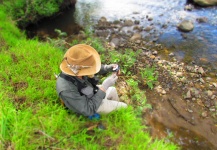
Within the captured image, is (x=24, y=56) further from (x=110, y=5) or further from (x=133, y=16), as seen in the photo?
(x=110, y=5)

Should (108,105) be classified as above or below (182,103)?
above

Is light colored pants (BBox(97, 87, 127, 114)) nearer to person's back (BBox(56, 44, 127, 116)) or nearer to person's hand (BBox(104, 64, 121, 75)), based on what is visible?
person's back (BBox(56, 44, 127, 116))

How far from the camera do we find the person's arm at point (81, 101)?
290cm

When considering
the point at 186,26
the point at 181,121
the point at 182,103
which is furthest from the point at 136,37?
the point at 181,121

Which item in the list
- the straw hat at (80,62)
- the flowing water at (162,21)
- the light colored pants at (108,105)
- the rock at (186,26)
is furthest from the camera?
the rock at (186,26)

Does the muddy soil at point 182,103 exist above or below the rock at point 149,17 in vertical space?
above

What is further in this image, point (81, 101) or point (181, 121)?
point (181, 121)

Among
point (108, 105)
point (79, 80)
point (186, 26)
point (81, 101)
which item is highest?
point (79, 80)

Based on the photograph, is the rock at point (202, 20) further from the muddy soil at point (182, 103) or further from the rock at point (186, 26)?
the muddy soil at point (182, 103)

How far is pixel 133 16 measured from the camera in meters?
10.7

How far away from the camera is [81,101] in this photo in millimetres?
2971

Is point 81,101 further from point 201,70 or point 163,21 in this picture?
point 163,21

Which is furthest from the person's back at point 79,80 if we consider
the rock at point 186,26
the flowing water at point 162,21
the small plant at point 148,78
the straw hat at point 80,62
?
the rock at point 186,26

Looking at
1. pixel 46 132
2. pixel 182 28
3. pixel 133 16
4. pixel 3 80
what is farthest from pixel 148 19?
pixel 46 132
